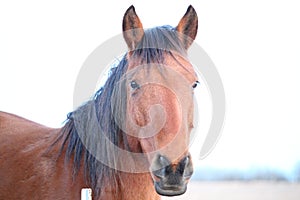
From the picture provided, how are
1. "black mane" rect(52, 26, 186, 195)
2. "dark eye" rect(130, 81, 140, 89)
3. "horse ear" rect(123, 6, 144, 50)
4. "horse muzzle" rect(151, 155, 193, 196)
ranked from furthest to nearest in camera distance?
"horse ear" rect(123, 6, 144, 50) → "black mane" rect(52, 26, 186, 195) → "dark eye" rect(130, 81, 140, 89) → "horse muzzle" rect(151, 155, 193, 196)

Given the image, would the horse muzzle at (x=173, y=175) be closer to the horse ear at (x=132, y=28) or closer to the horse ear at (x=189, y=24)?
the horse ear at (x=132, y=28)

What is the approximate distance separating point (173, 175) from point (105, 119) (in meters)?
0.84

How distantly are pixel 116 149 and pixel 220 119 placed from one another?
786 mm

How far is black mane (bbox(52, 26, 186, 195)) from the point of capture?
3562 millimetres

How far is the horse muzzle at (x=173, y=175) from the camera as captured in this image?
121 inches

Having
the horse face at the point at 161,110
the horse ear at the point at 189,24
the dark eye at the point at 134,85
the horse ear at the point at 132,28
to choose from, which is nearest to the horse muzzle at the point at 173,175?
the horse face at the point at 161,110

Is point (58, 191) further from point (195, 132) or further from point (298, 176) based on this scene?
point (298, 176)

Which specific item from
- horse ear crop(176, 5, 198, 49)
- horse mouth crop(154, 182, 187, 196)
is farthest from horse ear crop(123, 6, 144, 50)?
horse mouth crop(154, 182, 187, 196)

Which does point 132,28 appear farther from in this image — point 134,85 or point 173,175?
point 173,175

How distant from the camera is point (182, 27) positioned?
150 inches

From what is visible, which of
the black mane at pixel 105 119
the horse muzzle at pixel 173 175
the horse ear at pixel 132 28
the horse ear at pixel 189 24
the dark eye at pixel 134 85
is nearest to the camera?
the horse muzzle at pixel 173 175

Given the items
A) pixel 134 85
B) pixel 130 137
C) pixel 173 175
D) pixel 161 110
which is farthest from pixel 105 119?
pixel 173 175

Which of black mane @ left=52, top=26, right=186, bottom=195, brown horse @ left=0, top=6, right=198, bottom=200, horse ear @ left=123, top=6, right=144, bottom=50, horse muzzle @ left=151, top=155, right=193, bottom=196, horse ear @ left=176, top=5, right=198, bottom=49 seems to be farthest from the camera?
horse ear @ left=176, top=5, right=198, bottom=49

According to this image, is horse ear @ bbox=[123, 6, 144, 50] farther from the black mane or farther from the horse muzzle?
the horse muzzle
